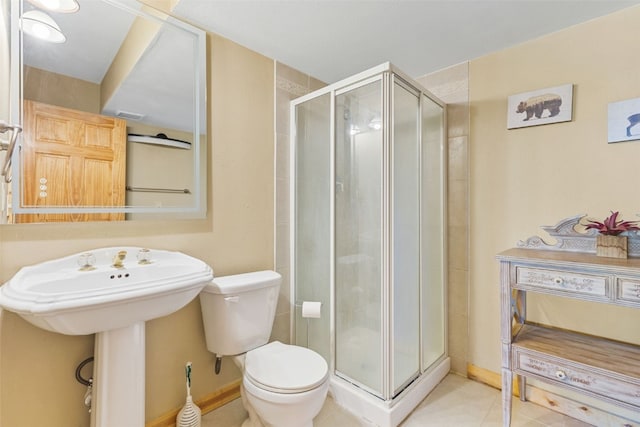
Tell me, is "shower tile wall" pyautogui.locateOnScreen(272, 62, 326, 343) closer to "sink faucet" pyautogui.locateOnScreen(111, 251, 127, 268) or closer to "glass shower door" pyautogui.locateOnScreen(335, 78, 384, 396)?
"glass shower door" pyautogui.locateOnScreen(335, 78, 384, 396)

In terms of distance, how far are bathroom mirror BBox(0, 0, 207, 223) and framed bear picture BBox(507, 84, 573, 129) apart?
1.87m

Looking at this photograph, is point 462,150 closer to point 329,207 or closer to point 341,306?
point 329,207

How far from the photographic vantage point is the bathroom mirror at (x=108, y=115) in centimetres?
121

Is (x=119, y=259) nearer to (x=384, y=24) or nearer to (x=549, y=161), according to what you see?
(x=384, y=24)

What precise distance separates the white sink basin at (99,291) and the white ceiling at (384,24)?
4.35 ft

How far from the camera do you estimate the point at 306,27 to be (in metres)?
1.66

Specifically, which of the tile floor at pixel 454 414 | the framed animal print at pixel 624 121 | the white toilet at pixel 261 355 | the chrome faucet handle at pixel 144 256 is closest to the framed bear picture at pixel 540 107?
the framed animal print at pixel 624 121

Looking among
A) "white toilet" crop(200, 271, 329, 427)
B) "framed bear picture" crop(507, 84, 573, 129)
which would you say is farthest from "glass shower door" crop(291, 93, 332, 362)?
"framed bear picture" crop(507, 84, 573, 129)

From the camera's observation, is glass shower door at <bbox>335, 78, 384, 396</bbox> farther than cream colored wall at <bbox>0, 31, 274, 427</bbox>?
Yes

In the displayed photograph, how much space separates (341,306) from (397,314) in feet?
1.14

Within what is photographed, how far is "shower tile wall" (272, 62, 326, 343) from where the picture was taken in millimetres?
2049

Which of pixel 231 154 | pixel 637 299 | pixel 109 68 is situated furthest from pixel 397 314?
pixel 109 68

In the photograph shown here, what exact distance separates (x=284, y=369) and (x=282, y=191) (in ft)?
3.71

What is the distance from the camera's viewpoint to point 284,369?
1.43 metres
